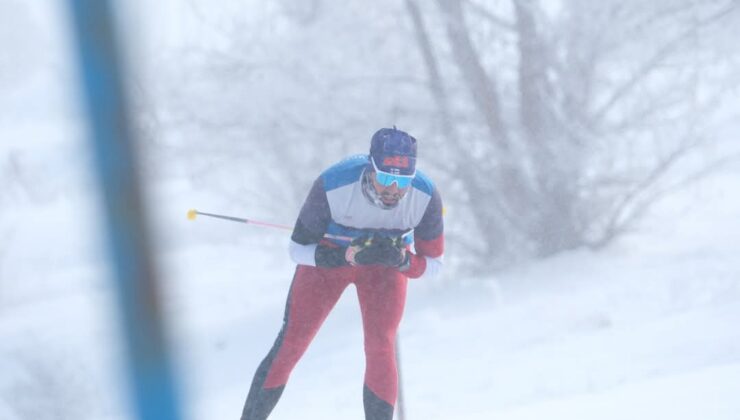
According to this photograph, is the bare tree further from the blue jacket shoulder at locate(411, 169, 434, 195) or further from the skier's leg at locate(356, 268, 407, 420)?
the skier's leg at locate(356, 268, 407, 420)

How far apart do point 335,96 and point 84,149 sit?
604 centimetres

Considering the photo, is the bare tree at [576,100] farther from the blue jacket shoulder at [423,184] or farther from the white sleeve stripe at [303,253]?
the white sleeve stripe at [303,253]

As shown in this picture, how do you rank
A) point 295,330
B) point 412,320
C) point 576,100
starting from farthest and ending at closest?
point 576,100, point 412,320, point 295,330

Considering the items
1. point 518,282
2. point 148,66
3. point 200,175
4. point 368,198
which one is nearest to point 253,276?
point 200,175

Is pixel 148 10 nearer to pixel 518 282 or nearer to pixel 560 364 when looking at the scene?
pixel 518 282

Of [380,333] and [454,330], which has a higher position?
[454,330]

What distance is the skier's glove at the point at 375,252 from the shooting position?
3.15 m

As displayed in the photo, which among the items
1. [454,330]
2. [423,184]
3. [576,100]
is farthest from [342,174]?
[576,100]

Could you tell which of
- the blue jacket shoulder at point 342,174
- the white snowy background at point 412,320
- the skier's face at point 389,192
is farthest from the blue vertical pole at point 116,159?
the skier's face at point 389,192

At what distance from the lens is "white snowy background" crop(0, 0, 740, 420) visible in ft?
17.7

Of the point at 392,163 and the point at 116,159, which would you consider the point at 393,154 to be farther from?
the point at 116,159

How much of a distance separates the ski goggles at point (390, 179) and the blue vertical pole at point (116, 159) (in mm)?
8131

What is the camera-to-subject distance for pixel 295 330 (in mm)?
3209

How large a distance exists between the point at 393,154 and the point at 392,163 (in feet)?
0.11
